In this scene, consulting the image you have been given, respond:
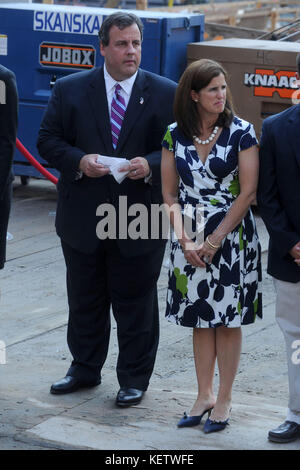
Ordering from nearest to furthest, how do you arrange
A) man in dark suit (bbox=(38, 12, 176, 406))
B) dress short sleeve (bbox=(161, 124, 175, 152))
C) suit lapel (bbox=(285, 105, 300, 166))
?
suit lapel (bbox=(285, 105, 300, 166)) → dress short sleeve (bbox=(161, 124, 175, 152)) → man in dark suit (bbox=(38, 12, 176, 406))

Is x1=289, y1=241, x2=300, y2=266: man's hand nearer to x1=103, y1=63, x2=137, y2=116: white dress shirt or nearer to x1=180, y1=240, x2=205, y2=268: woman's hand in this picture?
x1=180, y1=240, x2=205, y2=268: woman's hand

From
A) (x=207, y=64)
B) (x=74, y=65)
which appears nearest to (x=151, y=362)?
(x=207, y=64)

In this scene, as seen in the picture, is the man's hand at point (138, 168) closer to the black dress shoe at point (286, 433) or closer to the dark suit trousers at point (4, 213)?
the dark suit trousers at point (4, 213)

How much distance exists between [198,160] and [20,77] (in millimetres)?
6130

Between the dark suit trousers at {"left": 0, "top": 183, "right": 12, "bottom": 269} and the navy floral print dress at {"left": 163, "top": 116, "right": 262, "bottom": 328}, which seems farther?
the dark suit trousers at {"left": 0, "top": 183, "right": 12, "bottom": 269}

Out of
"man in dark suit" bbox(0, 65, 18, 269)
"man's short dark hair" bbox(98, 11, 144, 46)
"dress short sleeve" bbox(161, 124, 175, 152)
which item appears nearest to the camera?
"dress short sleeve" bbox(161, 124, 175, 152)

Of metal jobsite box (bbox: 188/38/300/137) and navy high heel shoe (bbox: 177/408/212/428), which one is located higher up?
metal jobsite box (bbox: 188/38/300/137)

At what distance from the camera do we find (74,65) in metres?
9.78

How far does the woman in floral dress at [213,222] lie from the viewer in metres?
4.33

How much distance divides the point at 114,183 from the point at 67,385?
1118mm

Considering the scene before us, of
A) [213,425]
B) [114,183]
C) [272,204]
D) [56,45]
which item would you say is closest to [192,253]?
[272,204]

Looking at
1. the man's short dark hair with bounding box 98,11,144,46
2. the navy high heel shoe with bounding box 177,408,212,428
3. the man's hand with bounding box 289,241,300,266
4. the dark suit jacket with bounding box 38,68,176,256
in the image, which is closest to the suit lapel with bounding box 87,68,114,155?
the dark suit jacket with bounding box 38,68,176,256

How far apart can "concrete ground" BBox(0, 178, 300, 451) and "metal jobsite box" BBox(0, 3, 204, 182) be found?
109 inches

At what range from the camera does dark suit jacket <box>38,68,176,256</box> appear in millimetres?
4789
